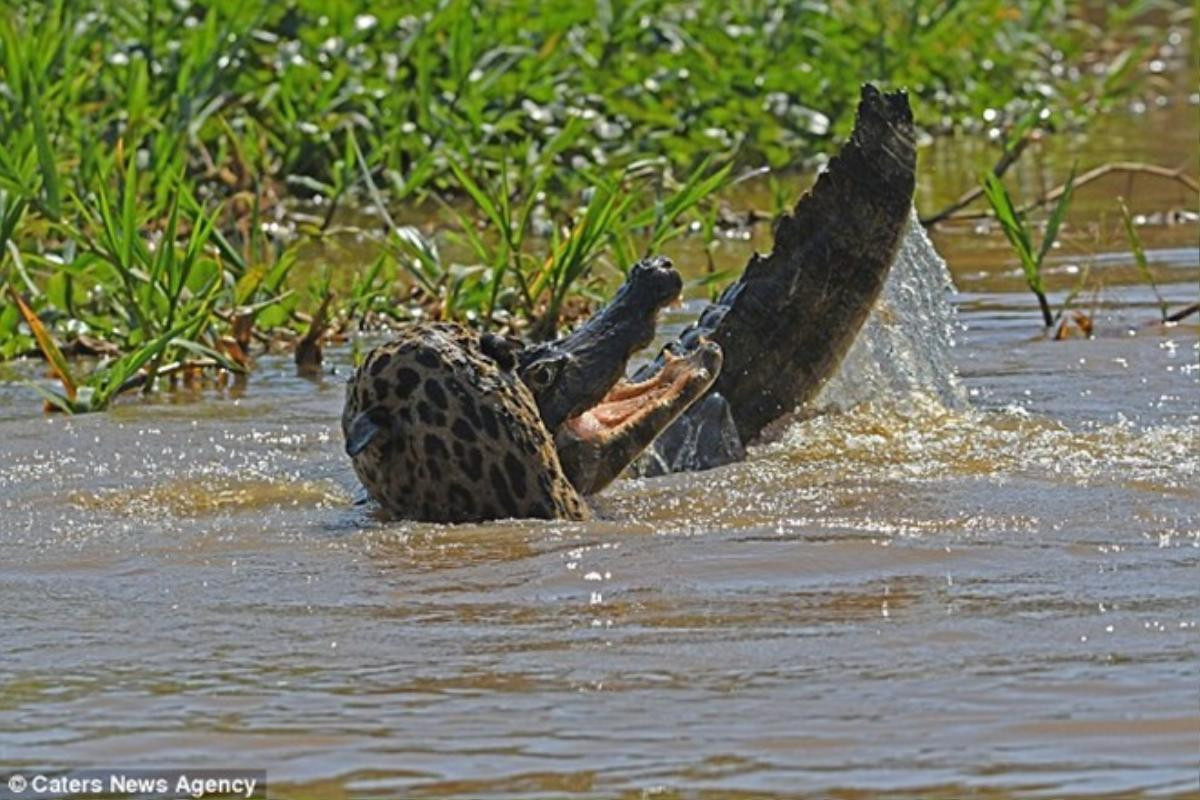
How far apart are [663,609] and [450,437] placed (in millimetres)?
859

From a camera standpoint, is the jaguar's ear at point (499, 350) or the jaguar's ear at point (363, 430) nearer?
the jaguar's ear at point (363, 430)

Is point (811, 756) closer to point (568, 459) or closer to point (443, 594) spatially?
point (443, 594)

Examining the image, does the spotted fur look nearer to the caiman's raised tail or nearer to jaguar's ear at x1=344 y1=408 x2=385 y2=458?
jaguar's ear at x1=344 y1=408 x2=385 y2=458

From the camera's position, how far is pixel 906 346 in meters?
5.59

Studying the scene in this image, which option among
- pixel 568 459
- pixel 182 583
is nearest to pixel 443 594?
pixel 182 583

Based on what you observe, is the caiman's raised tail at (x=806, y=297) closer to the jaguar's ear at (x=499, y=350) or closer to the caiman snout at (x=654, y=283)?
the caiman snout at (x=654, y=283)

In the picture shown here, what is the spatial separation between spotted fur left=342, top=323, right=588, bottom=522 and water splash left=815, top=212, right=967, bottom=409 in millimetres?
1129

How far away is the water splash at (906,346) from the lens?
5527mm

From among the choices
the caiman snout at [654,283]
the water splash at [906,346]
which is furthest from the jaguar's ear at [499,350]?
the water splash at [906,346]

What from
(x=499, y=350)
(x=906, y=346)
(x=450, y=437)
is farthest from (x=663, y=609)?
(x=906, y=346)

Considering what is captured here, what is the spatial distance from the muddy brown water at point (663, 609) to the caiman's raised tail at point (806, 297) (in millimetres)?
113

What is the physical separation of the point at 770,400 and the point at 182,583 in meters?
1.55

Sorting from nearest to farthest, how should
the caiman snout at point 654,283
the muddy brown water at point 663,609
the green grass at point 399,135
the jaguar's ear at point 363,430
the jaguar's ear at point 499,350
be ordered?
the muddy brown water at point 663,609
the jaguar's ear at point 363,430
the jaguar's ear at point 499,350
the caiman snout at point 654,283
the green grass at point 399,135

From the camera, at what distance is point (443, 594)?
3922 millimetres
